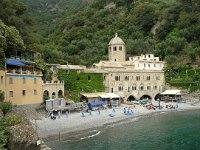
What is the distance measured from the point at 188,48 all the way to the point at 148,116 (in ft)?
122

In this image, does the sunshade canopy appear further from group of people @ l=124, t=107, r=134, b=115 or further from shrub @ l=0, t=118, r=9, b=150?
shrub @ l=0, t=118, r=9, b=150

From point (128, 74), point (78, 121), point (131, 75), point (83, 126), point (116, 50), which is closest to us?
point (83, 126)

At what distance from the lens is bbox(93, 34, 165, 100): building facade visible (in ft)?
232

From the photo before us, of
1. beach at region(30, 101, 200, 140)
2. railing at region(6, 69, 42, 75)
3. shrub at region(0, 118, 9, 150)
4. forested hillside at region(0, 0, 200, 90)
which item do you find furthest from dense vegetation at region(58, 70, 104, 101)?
shrub at region(0, 118, 9, 150)

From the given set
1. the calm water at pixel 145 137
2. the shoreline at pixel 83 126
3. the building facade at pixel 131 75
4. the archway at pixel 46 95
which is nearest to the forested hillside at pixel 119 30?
the building facade at pixel 131 75

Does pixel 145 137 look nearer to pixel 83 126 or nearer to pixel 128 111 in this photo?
pixel 83 126

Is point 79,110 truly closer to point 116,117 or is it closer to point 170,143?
point 116,117

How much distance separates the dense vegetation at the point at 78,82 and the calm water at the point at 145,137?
Answer: 14.4m

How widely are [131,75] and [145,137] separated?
108 ft

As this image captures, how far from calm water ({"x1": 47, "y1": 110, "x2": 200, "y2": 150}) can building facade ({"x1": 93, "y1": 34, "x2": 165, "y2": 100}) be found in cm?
1714

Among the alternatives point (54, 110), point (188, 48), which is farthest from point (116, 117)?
point (188, 48)

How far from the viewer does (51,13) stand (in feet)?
465

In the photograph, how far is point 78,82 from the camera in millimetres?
65000

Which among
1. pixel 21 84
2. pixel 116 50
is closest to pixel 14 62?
pixel 21 84
